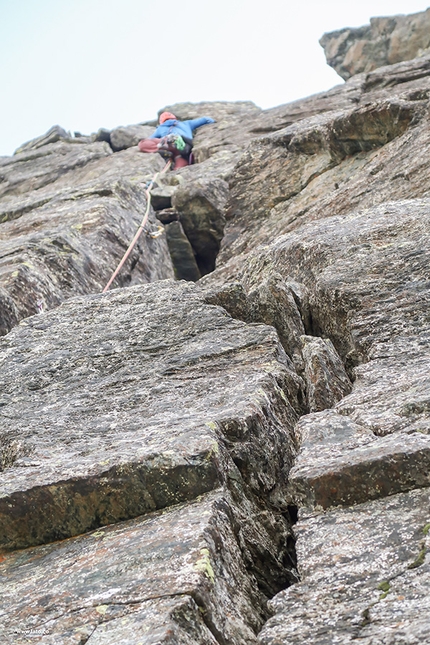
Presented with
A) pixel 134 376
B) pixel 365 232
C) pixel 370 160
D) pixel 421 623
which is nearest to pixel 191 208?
pixel 370 160

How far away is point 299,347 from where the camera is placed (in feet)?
29.0

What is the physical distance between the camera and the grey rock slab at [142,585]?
14.9 ft

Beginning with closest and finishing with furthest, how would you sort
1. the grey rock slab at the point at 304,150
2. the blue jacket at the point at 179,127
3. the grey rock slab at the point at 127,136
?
the grey rock slab at the point at 304,150, the blue jacket at the point at 179,127, the grey rock slab at the point at 127,136

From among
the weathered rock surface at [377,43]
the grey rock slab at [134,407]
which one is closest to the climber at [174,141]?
the weathered rock surface at [377,43]

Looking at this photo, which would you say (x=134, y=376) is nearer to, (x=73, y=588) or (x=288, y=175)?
(x=73, y=588)

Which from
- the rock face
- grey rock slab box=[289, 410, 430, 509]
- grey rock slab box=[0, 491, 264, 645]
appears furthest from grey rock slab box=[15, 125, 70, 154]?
grey rock slab box=[289, 410, 430, 509]

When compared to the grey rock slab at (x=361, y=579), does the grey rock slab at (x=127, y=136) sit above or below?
above

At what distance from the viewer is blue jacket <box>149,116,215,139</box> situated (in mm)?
29870

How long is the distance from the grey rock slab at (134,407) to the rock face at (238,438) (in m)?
0.02

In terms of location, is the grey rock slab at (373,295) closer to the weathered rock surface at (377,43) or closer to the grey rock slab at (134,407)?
the grey rock slab at (134,407)

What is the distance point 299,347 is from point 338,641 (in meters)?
5.02

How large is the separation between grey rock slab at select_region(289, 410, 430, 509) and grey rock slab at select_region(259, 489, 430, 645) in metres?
0.09

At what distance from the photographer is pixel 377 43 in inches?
1452

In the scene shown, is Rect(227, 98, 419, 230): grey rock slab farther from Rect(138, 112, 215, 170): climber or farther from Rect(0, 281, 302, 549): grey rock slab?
Rect(138, 112, 215, 170): climber
